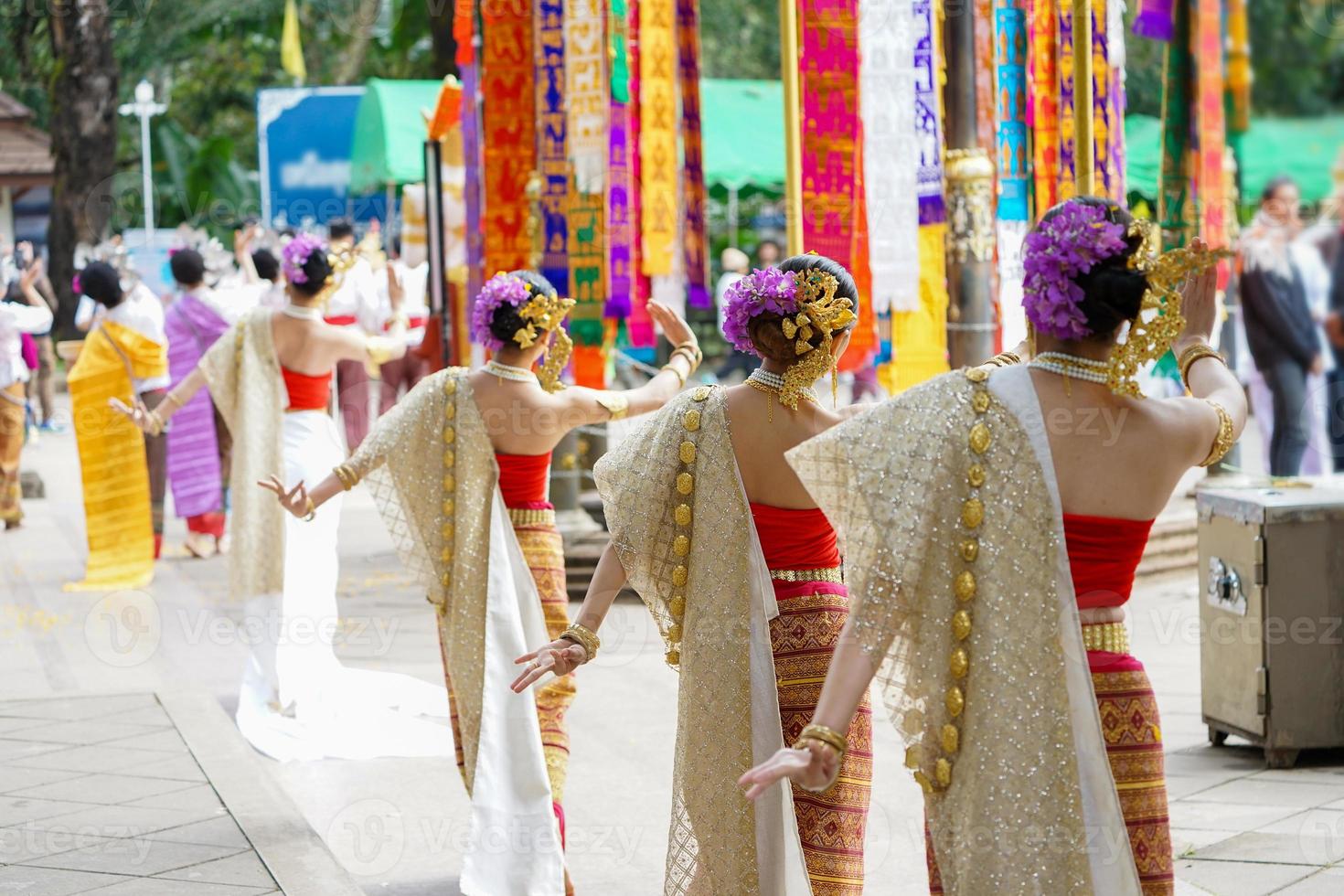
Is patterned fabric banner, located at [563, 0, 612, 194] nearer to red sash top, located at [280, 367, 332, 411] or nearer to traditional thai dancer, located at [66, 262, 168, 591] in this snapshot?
red sash top, located at [280, 367, 332, 411]

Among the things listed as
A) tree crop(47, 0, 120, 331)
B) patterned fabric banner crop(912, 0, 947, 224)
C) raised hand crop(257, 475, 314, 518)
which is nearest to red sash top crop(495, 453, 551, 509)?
raised hand crop(257, 475, 314, 518)

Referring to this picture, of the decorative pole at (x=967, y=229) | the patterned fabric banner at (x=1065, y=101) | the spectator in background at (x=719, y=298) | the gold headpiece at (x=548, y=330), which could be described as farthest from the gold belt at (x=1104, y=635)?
the spectator in background at (x=719, y=298)

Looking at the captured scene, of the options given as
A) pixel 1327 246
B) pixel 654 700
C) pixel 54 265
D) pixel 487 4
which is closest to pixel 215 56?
pixel 54 265

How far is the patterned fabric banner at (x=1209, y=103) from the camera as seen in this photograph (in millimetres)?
6379

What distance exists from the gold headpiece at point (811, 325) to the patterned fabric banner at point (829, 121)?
2963 millimetres

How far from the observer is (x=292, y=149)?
2005cm

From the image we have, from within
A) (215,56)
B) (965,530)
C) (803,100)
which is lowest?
(965,530)

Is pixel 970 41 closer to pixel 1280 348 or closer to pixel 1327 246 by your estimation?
pixel 1280 348

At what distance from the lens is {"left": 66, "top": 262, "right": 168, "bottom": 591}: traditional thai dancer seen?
8969 mm

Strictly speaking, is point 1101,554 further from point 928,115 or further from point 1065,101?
point 1065,101

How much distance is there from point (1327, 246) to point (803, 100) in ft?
16.6

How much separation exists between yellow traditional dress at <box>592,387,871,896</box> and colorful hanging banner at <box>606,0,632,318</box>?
3.93 m

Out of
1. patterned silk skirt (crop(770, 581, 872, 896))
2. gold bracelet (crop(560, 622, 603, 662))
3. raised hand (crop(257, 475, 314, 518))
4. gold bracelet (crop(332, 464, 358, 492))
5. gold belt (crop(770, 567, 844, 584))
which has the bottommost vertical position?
patterned silk skirt (crop(770, 581, 872, 896))

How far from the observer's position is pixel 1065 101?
677 cm
